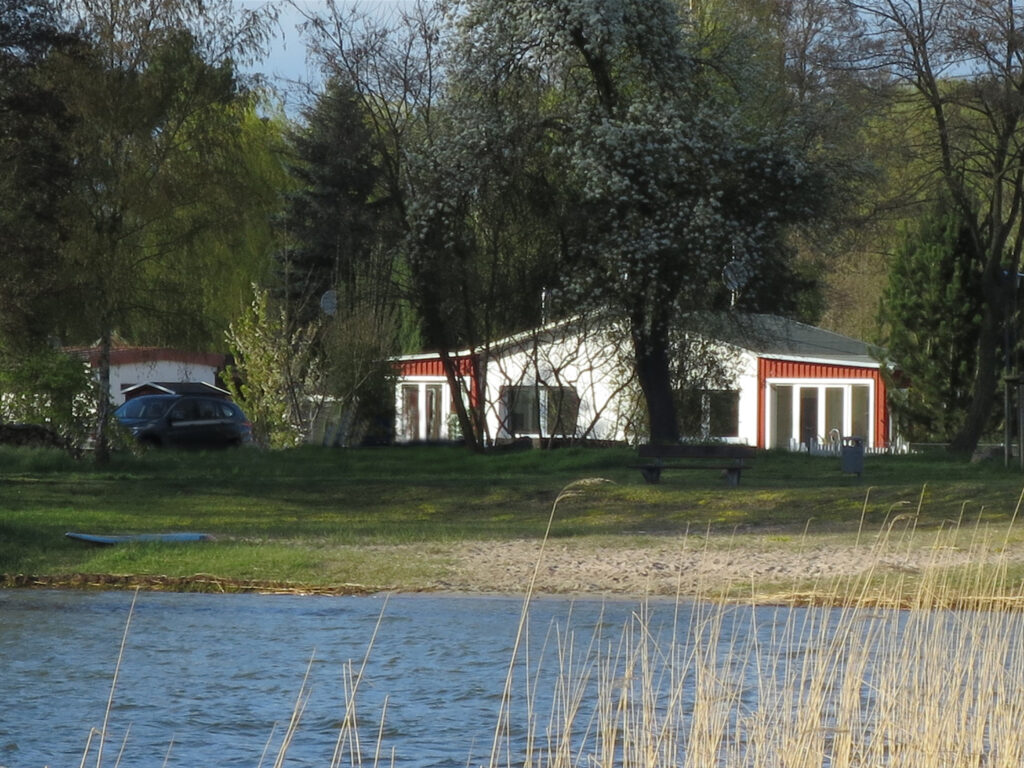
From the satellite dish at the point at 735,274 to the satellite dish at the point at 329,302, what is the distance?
12.7m

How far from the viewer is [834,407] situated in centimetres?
4619

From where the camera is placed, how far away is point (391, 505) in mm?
25078

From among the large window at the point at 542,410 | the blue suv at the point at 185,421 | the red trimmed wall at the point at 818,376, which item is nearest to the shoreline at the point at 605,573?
the large window at the point at 542,410

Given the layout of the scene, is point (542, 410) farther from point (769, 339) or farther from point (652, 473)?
point (652, 473)

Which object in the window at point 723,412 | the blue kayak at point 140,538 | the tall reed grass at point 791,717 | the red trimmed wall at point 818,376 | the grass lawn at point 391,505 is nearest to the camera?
the tall reed grass at point 791,717

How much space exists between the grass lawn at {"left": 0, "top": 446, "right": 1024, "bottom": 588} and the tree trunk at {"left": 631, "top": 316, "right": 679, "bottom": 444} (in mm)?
2179

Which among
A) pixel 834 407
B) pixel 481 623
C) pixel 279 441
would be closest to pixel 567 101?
pixel 279 441

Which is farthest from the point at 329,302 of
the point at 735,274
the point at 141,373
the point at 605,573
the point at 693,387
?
the point at 605,573

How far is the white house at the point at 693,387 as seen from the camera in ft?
126

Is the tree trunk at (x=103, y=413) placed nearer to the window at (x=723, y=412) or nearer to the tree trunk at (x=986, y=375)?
the window at (x=723, y=412)

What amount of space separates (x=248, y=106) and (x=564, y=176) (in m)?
6.73

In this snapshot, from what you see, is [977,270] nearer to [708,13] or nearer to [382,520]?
[708,13]

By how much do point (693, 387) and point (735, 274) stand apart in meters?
6.05

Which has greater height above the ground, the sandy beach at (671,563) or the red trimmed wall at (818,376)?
the red trimmed wall at (818,376)
